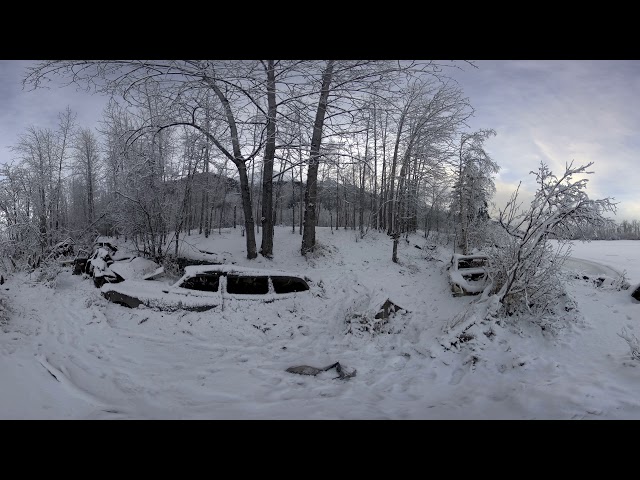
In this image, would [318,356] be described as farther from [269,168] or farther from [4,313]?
[4,313]

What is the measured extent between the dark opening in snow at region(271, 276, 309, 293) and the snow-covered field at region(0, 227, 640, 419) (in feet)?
0.55

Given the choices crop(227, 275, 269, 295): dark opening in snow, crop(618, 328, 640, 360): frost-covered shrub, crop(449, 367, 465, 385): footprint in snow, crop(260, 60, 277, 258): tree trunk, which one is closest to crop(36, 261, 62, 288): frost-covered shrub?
crop(227, 275, 269, 295): dark opening in snow

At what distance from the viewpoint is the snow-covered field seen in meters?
1.95

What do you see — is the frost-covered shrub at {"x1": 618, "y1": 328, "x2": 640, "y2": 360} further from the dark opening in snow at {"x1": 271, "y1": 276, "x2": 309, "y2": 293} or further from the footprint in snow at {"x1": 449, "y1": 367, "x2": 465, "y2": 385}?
the dark opening in snow at {"x1": 271, "y1": 276, "x2": 309, "y2": 293}

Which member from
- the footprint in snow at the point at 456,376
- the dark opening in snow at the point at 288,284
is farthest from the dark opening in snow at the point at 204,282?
the footprint in snow at the point at 456,376

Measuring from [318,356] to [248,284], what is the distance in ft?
6.30

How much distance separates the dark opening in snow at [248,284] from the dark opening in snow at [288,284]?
0.54 feet

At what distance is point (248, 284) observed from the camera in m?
4.73

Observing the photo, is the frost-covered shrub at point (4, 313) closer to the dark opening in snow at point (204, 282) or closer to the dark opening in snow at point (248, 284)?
the dark opening in snow at point (204, 282)

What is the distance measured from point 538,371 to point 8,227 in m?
6.34

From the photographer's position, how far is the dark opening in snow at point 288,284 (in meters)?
4.72

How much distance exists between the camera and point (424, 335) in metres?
3.98

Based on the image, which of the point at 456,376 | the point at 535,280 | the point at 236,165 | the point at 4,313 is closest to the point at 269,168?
the point at 236,165
